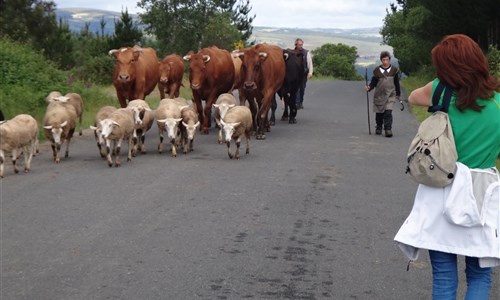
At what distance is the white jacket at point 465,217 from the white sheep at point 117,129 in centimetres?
898

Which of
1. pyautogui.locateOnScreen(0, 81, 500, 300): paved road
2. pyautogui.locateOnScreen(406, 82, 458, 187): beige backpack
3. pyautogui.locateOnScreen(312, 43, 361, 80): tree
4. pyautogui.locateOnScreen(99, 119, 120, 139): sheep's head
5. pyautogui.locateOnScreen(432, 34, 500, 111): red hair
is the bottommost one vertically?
pyautogui.locateOnScreen(312, 43, 361, 80): tree

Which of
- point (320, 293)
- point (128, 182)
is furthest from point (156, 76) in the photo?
point (320, 293)

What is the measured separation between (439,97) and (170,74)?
49.9 ft

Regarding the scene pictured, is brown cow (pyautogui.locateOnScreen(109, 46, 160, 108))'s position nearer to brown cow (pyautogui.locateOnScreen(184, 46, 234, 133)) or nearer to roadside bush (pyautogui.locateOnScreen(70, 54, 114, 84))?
brown cow (pyautogui.locateOnScreen(184, 46, 234, 133))

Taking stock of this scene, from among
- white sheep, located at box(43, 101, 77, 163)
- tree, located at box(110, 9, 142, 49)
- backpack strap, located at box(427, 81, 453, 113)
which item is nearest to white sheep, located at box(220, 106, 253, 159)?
white sheep, located at box(43, 101, 77, 163)

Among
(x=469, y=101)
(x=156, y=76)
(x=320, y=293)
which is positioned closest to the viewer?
(x=469, y=101)

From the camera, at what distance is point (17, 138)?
40.3 feet

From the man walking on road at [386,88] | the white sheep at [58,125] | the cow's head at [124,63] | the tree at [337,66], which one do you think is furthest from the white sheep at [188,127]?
the tree at [337,66]

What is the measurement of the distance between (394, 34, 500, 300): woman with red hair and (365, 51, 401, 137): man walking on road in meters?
13.1

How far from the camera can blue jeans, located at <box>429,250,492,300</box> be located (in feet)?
14.9

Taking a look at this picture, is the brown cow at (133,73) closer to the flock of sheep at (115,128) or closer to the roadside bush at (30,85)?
the flock of sheep at (115,128)

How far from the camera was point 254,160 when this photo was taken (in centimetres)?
1372

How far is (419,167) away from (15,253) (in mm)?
4540

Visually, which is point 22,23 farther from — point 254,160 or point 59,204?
point 59,204
